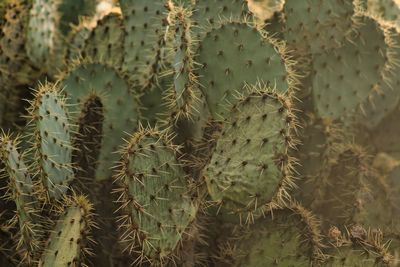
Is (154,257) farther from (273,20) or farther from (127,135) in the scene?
(273,20)

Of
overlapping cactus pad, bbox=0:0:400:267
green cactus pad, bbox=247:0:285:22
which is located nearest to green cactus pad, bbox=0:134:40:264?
overlapping cactus pad, bbox=0:0:400:267

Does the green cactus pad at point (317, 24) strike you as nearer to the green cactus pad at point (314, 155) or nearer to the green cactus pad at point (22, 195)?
the green cactus pad at point (314, 155)

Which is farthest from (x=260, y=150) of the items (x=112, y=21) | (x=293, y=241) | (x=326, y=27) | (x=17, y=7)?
(x=17, y=7)

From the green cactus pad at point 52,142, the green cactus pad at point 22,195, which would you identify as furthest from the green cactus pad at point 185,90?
the green cactus pad at point 22,195

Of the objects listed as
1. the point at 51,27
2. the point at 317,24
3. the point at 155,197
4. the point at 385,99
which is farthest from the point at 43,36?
the point at 385,99

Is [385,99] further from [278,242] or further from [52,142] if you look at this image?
[52,142]
